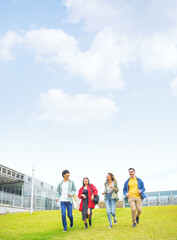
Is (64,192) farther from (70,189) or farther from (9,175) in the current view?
(9,175)

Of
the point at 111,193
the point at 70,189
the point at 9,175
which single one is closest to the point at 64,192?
the point at 70,189

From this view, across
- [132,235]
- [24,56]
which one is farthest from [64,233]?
[24,56]

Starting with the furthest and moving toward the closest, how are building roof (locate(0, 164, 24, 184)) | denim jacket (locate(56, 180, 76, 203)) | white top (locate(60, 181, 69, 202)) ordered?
1. building roof (locate(0, 164, 24, 184))
2. denim jacket (locate(56, 180, 76, 203))
3. white top (locate(60, 181, 69, 202))

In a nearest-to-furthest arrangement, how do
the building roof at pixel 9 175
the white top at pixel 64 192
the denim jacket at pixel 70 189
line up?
the white top at pixel 64 192 < the denim jacket at pixel 70 189 < the building roof at pixel 9 175

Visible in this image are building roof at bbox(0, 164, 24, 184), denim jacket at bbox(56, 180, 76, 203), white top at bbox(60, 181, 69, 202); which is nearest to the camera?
white top at bbox(60, 181, 69, 202)

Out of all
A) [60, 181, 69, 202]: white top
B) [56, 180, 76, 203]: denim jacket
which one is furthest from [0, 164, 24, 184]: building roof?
[60, 181, 69, 202]: white top

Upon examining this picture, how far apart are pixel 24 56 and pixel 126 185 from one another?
975 cm

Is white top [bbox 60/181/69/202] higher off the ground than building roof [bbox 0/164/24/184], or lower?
lower

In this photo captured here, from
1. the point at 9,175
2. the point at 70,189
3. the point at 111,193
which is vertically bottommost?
the point at 111,193

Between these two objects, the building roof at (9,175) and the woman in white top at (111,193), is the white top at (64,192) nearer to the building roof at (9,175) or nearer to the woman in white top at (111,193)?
the woman in white top at (111,193)

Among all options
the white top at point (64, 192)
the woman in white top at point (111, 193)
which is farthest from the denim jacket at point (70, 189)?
the woman in white top at point (111, 193)

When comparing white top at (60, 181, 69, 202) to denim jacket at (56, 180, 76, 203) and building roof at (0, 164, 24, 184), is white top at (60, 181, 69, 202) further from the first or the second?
building roof at (0, 164, 24, 184)

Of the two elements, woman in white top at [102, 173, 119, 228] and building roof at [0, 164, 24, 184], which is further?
building roof at [0, 164, 24, 184]

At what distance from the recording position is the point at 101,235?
789 centimetres
